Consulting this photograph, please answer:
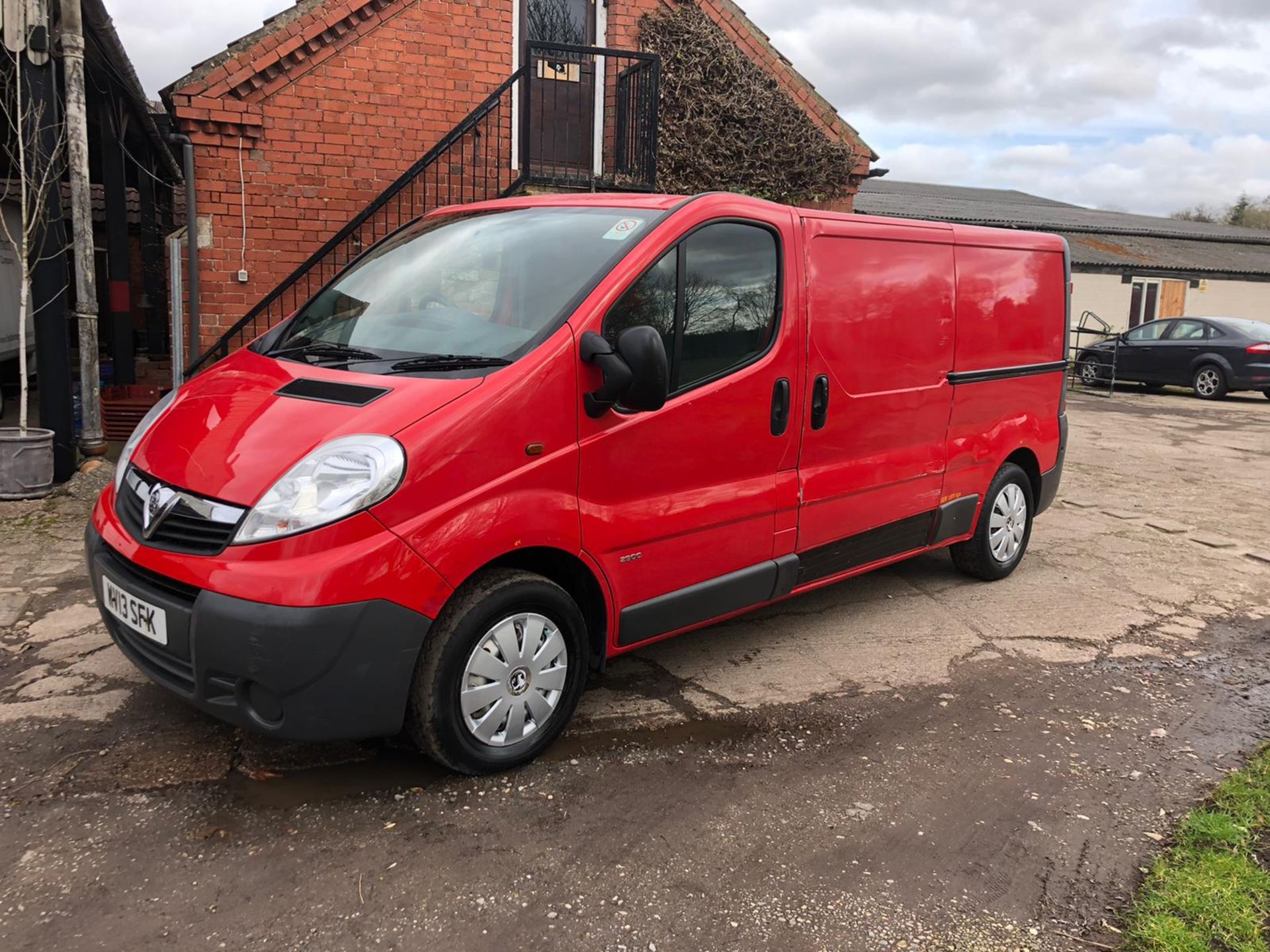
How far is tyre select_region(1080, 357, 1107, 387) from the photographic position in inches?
771

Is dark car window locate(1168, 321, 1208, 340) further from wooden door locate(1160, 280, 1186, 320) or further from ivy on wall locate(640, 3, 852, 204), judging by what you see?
ivy on wall locate(640, 3, 852, 204)

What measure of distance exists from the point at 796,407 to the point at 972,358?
158 cm

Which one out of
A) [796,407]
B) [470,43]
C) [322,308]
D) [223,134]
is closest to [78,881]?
[322,308]

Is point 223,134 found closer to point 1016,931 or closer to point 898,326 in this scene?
point 898,326

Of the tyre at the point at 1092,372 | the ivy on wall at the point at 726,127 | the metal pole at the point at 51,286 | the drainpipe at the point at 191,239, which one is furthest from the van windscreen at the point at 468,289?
the tyre at the point at 1092,372

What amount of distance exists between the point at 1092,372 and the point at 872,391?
17.4m

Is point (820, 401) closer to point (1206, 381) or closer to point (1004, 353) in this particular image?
point (1004, 353)

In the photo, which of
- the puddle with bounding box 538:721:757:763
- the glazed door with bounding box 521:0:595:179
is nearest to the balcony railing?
the glazed door with bounding box 521:0:595:179

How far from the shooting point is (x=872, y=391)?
443 centimetres

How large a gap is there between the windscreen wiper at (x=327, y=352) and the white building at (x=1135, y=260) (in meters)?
21.5

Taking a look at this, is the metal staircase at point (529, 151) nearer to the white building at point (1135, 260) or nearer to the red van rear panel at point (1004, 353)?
the red van rear panel at point (1004, 353)

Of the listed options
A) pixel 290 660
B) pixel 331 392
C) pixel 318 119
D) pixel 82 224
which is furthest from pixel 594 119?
pixel 290 660

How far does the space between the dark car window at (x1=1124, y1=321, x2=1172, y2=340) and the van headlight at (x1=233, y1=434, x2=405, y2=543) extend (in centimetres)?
1957

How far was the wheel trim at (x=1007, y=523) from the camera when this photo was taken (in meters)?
5.62
